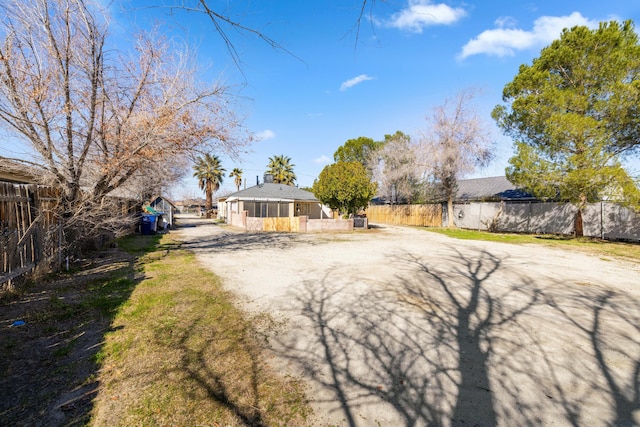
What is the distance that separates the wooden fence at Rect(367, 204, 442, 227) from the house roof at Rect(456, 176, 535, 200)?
3016 mm

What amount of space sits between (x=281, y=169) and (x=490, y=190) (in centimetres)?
2712

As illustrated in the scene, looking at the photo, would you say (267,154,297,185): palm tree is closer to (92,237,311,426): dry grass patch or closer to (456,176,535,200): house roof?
(456,176,535,200): house roof

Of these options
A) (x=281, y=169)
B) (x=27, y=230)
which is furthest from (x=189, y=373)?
(x=281, y=169)

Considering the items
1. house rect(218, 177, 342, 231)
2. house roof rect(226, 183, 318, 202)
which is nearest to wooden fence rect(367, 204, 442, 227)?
house rect(218, 177, 342, 231)

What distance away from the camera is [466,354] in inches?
125

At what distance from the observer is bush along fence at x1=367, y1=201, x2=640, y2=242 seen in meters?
13.8

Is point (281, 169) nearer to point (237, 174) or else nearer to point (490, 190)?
point (237, 174)

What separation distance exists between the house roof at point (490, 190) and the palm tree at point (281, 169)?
23.2 m

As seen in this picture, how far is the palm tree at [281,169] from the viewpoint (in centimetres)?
4116

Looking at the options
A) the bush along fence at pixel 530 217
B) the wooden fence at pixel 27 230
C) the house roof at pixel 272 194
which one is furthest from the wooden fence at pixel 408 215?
the wooden fence at pixel 27 230

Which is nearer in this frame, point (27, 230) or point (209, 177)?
point (27, 230)

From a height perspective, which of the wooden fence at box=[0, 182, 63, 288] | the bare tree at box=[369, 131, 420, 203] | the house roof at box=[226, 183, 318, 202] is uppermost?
the bare tree at box=[369, 131, 420, 203]

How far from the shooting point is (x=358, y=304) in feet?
15.3

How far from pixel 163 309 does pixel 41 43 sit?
234 inches
